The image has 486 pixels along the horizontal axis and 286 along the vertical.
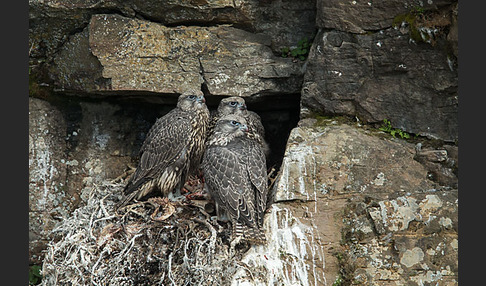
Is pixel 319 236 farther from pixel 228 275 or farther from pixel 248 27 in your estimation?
pixel 248 27

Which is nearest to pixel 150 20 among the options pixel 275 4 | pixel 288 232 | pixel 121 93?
pixel 121 93

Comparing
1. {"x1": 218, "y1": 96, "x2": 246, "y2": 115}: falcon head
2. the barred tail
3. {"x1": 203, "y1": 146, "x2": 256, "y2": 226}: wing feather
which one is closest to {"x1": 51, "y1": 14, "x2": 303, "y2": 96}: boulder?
{"x1": 218, "y1": 96, "x2": 246, "y2": 115}: falcon head

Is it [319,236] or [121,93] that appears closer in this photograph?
[319,236]

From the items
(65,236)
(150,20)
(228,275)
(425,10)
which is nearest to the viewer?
(228,275)

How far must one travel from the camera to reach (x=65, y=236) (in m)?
6.75

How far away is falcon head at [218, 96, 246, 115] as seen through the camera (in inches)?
281

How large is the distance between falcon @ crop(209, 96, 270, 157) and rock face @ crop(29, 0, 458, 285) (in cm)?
19

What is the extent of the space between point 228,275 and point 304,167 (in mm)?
1338

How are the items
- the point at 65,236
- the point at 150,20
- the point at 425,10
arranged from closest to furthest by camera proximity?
the point at 425,10
the point at 65,236
the point at 150,20

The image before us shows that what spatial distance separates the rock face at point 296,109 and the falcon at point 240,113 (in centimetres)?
19

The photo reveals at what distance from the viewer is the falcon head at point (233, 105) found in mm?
7145

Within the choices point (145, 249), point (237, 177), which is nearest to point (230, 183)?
point (237, 177)

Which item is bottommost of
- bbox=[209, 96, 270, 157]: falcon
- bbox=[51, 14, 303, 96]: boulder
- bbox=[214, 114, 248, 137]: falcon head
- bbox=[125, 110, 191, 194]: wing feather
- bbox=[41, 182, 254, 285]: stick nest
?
bbox=[41, 182, 254, 285]: stick nest

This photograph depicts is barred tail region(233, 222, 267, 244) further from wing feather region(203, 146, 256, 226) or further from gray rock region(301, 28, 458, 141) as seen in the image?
gray rock region(301, 28, 458, 141)
